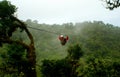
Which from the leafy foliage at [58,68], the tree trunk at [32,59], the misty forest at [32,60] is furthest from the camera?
the leafy foliage at [58,68]

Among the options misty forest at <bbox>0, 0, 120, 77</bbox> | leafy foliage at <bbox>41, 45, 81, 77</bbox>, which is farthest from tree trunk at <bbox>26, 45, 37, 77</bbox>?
leafy foliage at <bbox>41, 45, 81, 77</bbox>

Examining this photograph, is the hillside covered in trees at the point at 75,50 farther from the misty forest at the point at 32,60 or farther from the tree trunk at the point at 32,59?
the tree trunk at the point at 32,59

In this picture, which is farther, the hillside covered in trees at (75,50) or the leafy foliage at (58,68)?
the leafy foliage at (58,68)

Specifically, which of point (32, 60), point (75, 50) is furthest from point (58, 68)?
point (32, 60)

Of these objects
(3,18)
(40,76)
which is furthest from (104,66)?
(40,76)

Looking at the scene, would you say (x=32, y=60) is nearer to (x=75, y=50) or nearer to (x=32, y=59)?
(x=32, y=59)

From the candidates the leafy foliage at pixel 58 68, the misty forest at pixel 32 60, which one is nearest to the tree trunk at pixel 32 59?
the misty forest at pixel 32 60

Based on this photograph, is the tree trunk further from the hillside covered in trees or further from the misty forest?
the hillside covered in trees

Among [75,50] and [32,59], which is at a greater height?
[32,59]

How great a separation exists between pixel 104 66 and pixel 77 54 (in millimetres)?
19353

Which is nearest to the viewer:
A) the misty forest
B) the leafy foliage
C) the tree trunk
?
the misty forest

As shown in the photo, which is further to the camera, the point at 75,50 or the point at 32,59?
the point at 75,50

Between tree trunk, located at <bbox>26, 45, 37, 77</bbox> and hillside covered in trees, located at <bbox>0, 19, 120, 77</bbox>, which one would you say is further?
tree trunk, located at <bbox>26, 45, 37, 77</bbox>

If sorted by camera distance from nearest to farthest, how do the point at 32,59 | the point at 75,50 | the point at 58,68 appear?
the point at 32,59 → the point at 58,68 → the point at 75,50
